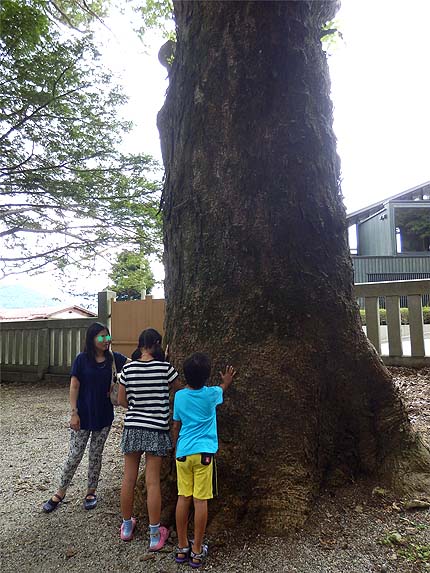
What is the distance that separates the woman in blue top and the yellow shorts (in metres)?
1.17

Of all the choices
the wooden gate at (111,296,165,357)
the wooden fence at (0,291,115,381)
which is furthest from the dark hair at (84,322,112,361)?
the wooden fence at (0,291,115,381)

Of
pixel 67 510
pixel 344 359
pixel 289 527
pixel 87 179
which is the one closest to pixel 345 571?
pixel 289 527

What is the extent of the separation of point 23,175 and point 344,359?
9.27m

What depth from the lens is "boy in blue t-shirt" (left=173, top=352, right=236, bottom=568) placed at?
2.31m

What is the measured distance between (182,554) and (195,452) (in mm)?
547

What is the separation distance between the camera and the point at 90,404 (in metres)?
3.31

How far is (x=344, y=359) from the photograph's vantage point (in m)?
2.95

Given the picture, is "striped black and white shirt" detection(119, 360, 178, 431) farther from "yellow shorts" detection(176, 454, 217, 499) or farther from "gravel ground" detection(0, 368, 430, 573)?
"gravel ground" detection(0, 368, 430, 573)

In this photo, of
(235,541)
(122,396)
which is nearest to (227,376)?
(122,396)

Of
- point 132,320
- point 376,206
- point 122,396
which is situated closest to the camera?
point 122,396

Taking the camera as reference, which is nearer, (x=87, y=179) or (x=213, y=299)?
(x=213, y=299)

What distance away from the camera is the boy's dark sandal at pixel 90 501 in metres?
3.09

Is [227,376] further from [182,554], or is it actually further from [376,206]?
[376,206]

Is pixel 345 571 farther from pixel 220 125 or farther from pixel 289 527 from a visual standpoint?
pixel 220 125
